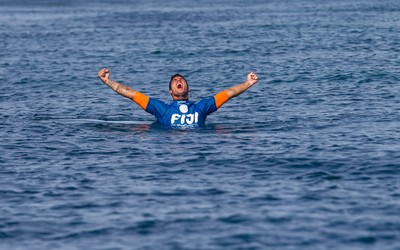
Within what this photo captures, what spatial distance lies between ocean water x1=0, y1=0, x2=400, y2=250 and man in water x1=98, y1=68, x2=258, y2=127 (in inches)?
15.6

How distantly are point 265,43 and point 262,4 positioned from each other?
42.8 meters

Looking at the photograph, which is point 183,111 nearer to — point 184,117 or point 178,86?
point 184,117

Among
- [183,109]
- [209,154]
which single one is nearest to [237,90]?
[183,109]

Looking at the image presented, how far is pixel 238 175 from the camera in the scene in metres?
18.4

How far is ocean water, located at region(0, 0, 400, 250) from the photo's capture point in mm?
14867

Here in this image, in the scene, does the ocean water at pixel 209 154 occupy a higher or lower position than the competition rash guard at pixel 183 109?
lower

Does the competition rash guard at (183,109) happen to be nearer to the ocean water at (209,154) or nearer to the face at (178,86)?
the face at (178,86)

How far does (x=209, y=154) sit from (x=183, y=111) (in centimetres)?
272

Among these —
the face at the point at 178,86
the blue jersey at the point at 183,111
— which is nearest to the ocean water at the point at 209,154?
the blue jersey at the point at 183,111

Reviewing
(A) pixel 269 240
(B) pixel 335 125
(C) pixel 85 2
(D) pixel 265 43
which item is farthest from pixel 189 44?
(C) pixel 85 2

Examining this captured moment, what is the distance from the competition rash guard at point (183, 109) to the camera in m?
22.8

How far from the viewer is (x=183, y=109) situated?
898 inches

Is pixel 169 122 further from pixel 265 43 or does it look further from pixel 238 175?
pixel 265 43

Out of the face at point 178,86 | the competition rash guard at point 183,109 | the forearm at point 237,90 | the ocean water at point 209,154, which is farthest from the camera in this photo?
the competition rash guard at point 183,109
